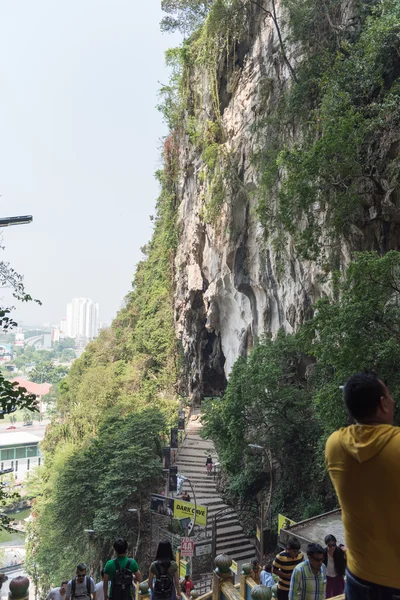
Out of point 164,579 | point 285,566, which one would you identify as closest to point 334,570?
point 285,566

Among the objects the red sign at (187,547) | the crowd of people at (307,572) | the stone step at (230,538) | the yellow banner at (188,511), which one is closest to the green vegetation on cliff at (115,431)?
the stone step at (230,538)

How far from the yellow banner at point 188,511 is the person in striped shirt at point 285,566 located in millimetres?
8248

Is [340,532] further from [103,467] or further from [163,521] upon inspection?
[103,467]

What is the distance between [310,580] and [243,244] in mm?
15255

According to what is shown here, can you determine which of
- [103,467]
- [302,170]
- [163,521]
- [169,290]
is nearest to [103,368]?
[169,290]

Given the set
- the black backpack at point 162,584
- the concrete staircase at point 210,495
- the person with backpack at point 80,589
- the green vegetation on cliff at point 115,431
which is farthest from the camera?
the green vegetation on cliff at point 115,431

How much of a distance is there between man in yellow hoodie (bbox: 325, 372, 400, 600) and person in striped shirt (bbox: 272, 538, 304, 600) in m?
2.66

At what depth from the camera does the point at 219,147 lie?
1794 centimetres

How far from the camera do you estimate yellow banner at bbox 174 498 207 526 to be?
11.6 meters

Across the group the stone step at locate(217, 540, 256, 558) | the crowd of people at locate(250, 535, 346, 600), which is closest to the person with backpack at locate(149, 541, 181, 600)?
the crowd of people at locate(250, 535, 346, 600)

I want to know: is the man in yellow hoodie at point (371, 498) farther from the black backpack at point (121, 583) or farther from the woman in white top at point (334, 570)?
the woman in white top at point (334, 570)

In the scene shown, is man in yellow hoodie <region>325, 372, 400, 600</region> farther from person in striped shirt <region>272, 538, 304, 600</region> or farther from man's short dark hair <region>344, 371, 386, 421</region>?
person in striped shirt <region>272, 538, 304, 600</region>

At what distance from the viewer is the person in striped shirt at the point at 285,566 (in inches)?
146

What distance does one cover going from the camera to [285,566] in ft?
12.8
